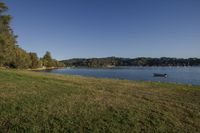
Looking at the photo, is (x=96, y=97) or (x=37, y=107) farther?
(x=96, y=97)

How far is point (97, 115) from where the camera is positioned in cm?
897

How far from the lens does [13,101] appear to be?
10.6 meters

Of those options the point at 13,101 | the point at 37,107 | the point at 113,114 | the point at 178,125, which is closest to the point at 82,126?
the point at 113,114

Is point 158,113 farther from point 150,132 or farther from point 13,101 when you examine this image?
point 13,101

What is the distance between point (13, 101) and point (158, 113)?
21.3 feet

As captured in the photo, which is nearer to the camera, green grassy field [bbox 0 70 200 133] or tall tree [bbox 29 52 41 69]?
green grassy field [bbox 0 70 200 133]

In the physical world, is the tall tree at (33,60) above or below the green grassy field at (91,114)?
above

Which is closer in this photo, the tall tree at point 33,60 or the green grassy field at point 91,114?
the green grassy field at point 91,114

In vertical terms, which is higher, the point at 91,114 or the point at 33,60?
the point at 33,60

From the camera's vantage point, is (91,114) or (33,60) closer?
(91,114)

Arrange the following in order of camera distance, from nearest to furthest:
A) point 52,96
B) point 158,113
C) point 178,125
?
point 178,125 < point 158,113 < point 52,96

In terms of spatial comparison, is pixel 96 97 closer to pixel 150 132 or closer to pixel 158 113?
pixel 158 113

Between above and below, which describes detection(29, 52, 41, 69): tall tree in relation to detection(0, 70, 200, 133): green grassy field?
above

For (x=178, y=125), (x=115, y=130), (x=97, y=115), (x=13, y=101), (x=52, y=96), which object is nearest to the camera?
(x=115, y=130)
